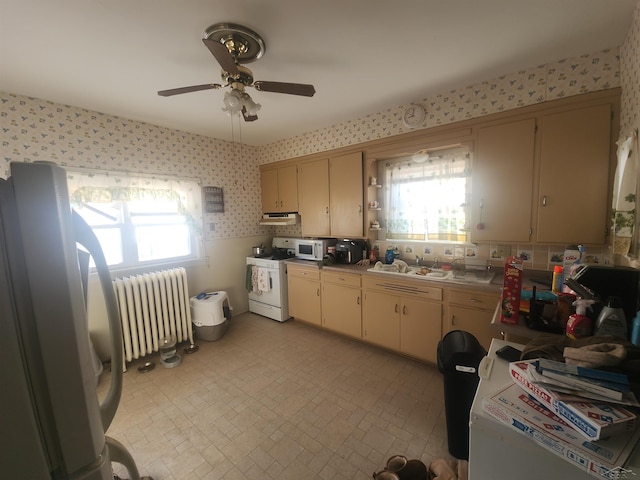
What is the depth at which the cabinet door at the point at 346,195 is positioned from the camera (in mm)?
3127

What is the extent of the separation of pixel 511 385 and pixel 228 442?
1775 millimetres

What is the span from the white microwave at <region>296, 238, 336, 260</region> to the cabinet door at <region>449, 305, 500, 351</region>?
1661 mm

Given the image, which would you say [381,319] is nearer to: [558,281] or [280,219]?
[558,281]

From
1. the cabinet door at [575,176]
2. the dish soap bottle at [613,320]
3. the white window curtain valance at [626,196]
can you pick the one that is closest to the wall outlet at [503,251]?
the cabinet door at [575,176]

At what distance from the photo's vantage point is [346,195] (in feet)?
10.6

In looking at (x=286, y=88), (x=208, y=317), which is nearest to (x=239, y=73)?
(x=286, y=88)

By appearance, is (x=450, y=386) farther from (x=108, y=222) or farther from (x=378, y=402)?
(x=108, y=222)

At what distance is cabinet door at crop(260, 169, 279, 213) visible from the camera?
404 cm

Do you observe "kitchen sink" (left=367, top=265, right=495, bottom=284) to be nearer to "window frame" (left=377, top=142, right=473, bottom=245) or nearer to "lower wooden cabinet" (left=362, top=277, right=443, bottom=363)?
"lower wooden cabinet" (left=362, top=277, right=443, bottom=363)

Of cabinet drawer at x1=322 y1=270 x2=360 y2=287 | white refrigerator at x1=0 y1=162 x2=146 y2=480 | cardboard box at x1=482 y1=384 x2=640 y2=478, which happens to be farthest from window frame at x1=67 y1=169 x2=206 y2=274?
cardboard box at x1=482 y1=384 x2=640 y2=478

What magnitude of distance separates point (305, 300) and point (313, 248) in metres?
0.70

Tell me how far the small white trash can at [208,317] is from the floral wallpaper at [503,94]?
8.10 feet

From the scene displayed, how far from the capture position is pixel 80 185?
253cm

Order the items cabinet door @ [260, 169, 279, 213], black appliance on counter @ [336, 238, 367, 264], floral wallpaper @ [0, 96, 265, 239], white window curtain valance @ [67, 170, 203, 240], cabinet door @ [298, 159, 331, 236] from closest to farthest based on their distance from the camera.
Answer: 1. floral wallpaper @ [0, 96, 265, 239]
2. white window curtain valance @ [67, 170, 203, 240]
3. black appliance on counter @ [336, 238, 367, 264]
4. cabinet door @ [298, 159, 331, 236]
5. cabinet door @ [260, 169, 279, 213]
